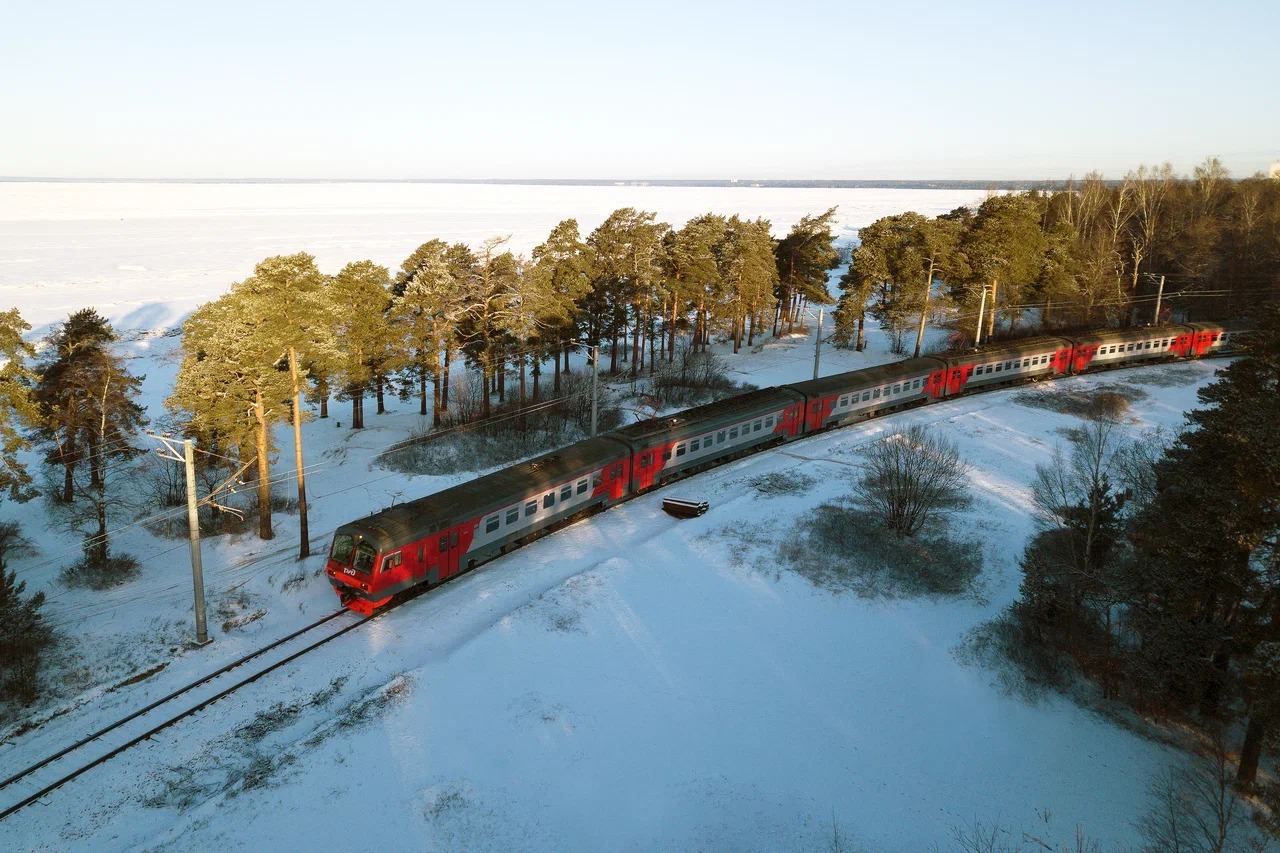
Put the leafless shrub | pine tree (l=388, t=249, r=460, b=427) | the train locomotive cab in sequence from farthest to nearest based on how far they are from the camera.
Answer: pine tree (l=388, t=249, r=460, b=427)
the leafless shrub
the train locomotive cab

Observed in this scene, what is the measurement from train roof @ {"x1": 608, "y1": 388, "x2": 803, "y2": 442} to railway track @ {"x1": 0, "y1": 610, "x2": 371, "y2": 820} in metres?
14.1

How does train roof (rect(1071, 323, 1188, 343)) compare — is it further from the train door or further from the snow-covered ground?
the train door

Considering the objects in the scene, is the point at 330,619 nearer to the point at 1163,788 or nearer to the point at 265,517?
the point at 265,517

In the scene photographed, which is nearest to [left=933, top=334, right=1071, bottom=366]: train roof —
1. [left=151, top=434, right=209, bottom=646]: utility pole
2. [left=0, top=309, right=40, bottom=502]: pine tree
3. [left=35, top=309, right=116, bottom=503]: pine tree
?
[left=151, top=434, right=209, bottom=646]: utility pole

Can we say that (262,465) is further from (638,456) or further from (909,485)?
(909,485)

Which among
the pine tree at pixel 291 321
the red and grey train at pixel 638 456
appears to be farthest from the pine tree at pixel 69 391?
the red and grey train at pixel 638 456

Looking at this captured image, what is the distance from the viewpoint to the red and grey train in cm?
2256

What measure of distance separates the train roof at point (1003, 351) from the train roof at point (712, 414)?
14.3 meters

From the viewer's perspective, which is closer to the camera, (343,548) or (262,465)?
(343,548)

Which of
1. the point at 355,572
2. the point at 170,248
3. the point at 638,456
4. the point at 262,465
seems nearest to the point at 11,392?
the point at 262,465

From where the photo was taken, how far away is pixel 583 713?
61.0 feet

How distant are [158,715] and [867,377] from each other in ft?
118

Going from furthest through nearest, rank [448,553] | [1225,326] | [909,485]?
1. [1225,326]
2. [909,485]
3. [448,553]

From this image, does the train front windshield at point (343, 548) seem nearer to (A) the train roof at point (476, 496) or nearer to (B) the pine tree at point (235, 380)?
(A) the train roof at point (476, 496)
